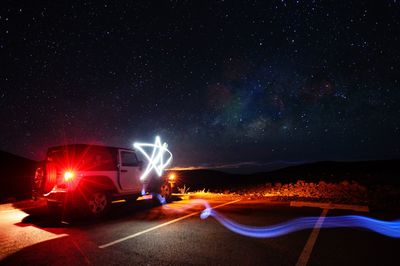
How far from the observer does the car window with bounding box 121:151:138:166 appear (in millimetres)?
9615

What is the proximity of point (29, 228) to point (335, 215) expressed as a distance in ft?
25.8

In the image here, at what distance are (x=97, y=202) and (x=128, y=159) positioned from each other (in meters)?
2.09

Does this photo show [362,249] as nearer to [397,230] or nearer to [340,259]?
[340,259]

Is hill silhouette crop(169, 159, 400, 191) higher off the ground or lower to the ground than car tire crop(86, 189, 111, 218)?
lower

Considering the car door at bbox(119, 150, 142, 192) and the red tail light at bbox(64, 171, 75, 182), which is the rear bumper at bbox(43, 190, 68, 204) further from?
the car door at bbox(119, 150, 142, 192)

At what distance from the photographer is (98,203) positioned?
828 centimetres

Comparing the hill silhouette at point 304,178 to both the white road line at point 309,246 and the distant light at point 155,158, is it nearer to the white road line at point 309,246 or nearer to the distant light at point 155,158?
the distant light at point 155,158

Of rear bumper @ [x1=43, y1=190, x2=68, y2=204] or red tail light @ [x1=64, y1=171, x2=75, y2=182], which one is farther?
red tail light @ [x1=64, y1=171, x2=75, y2=182]

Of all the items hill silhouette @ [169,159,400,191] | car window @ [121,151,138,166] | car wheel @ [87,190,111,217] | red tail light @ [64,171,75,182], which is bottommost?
hill silhouette @ [169,159,400,191]

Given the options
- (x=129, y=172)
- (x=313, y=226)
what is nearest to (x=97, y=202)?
(x=129, y=172)

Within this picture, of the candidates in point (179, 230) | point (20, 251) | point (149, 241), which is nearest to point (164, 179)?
point (179, 230)

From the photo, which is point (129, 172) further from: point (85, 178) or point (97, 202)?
point (85, 178)

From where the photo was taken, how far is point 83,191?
7.92m

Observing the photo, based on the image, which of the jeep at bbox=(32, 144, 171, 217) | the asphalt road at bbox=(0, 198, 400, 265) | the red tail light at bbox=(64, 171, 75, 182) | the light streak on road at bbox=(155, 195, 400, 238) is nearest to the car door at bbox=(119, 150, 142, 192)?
the jeep at bbox=(32, 144, 171, 217)
